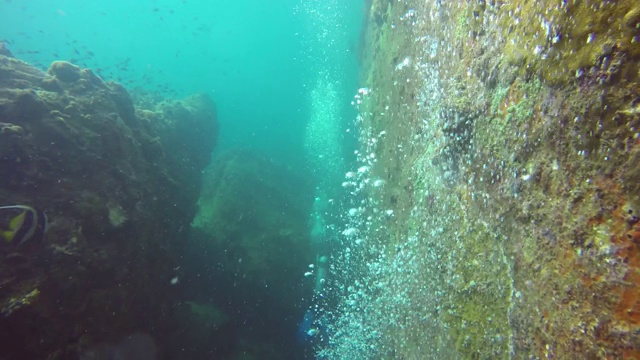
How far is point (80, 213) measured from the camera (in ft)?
Result: 16.8

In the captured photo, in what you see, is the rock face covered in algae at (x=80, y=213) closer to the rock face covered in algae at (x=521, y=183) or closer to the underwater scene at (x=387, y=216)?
the underwater scene at (x=387, y=216)

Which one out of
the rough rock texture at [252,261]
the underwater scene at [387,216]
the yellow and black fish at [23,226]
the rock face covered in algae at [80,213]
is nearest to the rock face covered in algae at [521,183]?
the underwater scene at [387,216]

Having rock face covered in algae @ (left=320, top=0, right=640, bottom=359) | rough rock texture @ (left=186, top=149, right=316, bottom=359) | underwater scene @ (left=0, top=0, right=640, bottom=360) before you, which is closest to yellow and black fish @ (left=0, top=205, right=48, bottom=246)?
underwater scene @ (left=0, top=0, right=640, bottom=360)

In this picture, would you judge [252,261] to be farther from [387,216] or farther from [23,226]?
[23,226]

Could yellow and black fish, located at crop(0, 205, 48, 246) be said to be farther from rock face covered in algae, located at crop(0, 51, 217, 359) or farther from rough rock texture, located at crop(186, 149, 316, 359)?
rough rock texture, located at crop(186, 149, 316, 359)

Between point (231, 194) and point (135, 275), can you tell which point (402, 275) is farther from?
point (231, 194)

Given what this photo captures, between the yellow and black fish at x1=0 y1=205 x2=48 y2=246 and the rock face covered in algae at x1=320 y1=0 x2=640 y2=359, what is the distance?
544 cm

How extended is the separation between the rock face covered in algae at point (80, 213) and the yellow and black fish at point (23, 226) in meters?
0.12

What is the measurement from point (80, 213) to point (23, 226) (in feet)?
2.57

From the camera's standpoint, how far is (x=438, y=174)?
4.33m

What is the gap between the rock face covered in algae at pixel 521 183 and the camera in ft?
5.23

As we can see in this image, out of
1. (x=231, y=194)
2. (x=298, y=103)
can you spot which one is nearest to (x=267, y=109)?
(x=298, y=103)

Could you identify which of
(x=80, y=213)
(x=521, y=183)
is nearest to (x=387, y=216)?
(x=521, y=183)

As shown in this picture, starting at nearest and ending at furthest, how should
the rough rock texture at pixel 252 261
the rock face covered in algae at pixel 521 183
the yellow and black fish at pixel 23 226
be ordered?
the rock face covered in algae at pixel 521 183 < the yellow and black fish at pixel 23 226 < the rough rock texture at pixel 252 261
